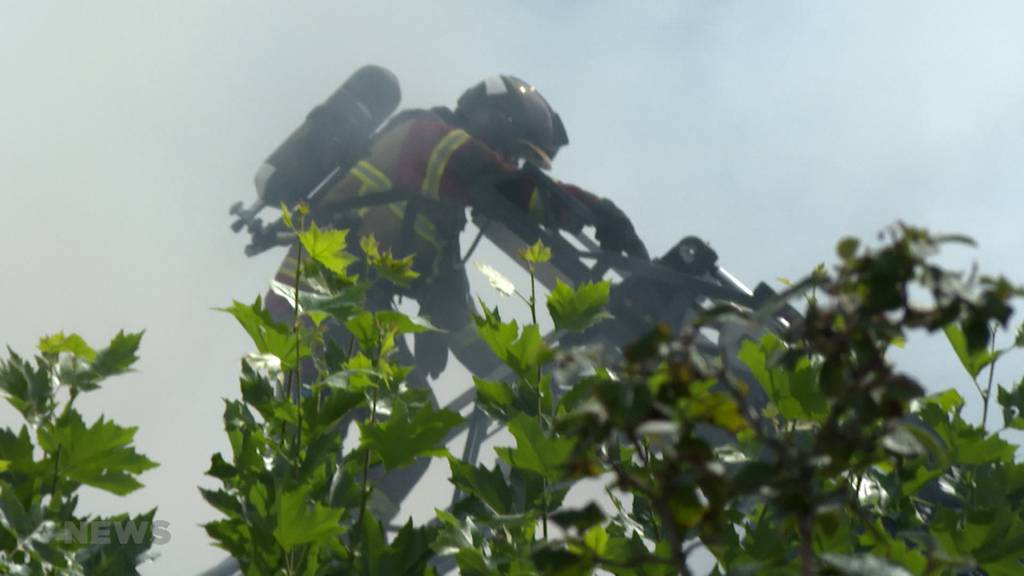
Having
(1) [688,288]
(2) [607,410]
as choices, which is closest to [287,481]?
(2) [607,410]

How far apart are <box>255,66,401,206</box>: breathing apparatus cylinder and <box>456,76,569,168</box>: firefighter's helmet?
0.87 m

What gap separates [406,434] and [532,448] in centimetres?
18

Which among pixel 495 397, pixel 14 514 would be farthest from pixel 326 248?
pixel 14 514

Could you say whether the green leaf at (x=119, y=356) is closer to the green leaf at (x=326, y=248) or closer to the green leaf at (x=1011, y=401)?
the green leaf at (x=326, y=248)

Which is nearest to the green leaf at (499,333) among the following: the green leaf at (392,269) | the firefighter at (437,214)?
the green leaf at (392,269)

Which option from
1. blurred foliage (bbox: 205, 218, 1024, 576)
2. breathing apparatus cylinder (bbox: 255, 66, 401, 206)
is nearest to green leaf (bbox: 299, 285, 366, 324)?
blurred foliage (bbox: 205, 218, 1024, 576)

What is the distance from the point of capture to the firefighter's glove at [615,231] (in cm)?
940

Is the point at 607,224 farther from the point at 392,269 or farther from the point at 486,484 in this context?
the point at 486,484

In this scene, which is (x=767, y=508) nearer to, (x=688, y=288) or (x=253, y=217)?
(x=688, y=288)

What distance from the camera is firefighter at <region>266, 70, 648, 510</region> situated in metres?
9.47

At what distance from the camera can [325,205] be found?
32.8ft

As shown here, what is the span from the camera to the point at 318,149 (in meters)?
10.5

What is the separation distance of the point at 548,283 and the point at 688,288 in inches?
41.3

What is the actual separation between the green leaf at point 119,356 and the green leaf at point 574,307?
68cm
